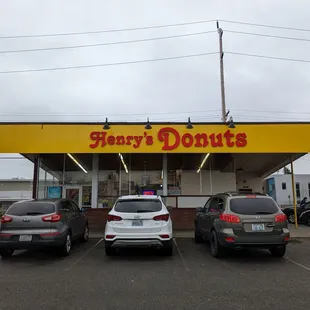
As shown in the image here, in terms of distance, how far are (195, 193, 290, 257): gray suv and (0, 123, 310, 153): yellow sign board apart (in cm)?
664

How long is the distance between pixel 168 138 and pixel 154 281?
373 inches

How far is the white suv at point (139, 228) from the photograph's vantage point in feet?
28.1

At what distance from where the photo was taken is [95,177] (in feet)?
56.9

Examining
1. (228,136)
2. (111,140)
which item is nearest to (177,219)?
(228,136)

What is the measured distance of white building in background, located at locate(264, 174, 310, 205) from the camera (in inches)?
1443

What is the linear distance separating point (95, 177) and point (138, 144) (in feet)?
11.3

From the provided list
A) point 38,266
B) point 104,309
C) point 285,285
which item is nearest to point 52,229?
point 38,266

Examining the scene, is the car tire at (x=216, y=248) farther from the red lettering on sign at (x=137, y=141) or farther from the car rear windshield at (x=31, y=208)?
the red lettering on sign at (x=137, y=141)

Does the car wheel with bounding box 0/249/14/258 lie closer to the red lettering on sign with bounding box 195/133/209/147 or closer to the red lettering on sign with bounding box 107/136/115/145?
the red lettering on sign with bounding box 107/136/115/145

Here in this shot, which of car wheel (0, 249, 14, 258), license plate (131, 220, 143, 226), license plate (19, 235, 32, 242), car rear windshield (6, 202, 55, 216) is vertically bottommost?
car wheel (0, 249, 14, 258)

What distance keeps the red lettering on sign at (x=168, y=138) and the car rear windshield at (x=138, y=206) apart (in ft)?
20.8

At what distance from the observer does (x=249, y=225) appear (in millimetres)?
8273

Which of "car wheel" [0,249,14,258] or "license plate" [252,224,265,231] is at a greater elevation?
→ "license plate" [252,224,265,231]

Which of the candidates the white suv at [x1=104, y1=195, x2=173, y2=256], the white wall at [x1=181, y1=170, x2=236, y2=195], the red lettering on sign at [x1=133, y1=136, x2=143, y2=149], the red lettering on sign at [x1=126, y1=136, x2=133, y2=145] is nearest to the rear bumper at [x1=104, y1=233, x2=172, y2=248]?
the white suv at [x1=104, y1=195, x2=173, y2=256]
